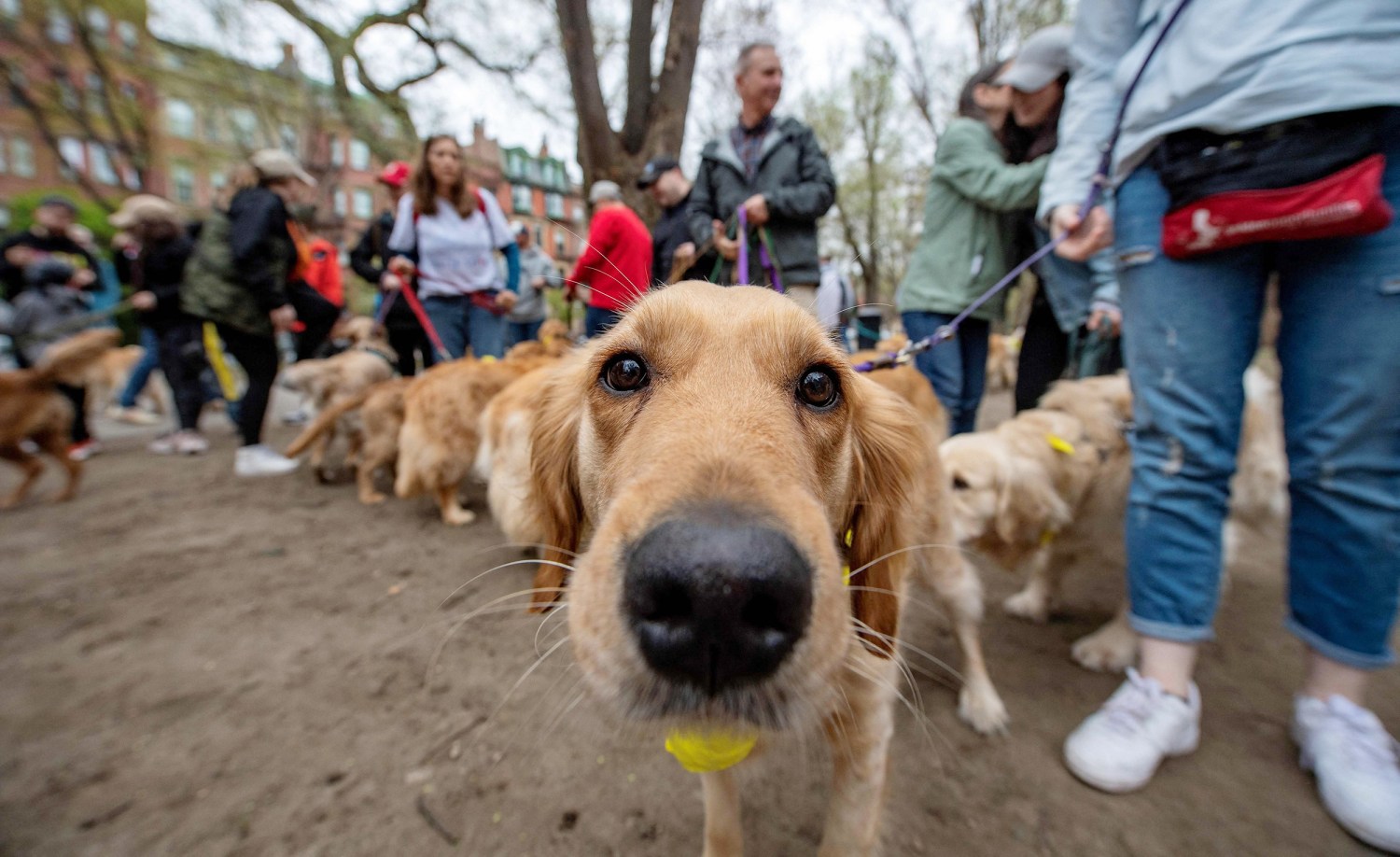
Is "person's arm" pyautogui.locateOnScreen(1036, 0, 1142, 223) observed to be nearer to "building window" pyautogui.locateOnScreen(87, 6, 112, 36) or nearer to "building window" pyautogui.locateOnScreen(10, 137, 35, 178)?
"building window" pyautogui.locateOnScreen(87, 6, 112, 36)

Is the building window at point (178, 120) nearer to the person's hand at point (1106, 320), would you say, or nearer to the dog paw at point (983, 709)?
the person's hand at point (1106, 320)

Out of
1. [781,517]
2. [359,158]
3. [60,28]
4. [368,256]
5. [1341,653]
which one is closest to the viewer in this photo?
[781,517]

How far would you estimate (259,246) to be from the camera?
4875 millimetres

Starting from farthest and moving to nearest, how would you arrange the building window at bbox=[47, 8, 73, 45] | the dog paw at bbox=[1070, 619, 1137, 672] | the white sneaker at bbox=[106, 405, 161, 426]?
the building window at bbox=[47, 8, 73, 45], the white sneaker at bbox=[106, 405, 161, 426], the dog paw at bbox=[1070, 619, 1137, 672]

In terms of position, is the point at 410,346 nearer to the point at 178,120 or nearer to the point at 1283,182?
the point at 1283,182

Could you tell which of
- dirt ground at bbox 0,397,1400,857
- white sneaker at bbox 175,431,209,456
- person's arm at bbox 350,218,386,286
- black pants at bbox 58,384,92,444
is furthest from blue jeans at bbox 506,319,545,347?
dirt ground at bbox 0,397,1400,857

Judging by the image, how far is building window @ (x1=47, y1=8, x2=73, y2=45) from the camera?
16.6m

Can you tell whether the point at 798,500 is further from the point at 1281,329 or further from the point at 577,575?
the point at 1281,329

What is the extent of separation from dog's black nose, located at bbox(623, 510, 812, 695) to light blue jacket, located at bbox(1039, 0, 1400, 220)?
78.3 inches

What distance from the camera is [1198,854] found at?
1643 mm

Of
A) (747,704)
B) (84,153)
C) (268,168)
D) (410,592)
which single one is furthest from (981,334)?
(84,153)

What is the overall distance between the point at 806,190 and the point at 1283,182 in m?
2.38

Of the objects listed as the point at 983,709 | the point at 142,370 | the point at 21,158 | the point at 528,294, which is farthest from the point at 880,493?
the point at 21,158

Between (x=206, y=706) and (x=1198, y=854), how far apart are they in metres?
3.62
